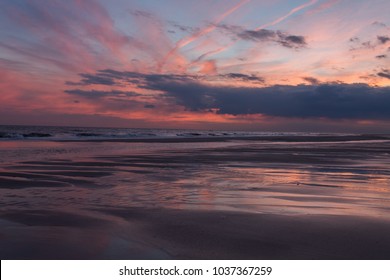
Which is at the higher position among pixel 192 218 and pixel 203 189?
pixel 203 189

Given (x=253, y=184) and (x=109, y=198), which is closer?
(x=109, y=198)

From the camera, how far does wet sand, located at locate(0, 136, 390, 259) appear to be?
513cm

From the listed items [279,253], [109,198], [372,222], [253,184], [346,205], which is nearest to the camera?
[279,253]

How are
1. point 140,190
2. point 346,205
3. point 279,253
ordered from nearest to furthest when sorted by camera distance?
point 279,253 < point 346,205 < point 140,190

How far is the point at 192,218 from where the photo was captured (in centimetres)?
687

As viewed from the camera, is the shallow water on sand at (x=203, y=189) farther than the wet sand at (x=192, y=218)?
Yes

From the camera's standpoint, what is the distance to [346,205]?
7988 mm

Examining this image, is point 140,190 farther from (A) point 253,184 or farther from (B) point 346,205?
(B) point 346,205

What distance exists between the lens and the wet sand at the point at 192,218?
5.13m

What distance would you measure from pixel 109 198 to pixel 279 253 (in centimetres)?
491

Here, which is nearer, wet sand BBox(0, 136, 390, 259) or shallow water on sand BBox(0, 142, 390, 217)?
wet sand BBox(0, 136, 390, 259)

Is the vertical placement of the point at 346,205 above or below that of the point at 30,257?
above

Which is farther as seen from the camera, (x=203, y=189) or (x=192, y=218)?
(x=203, y=189)
